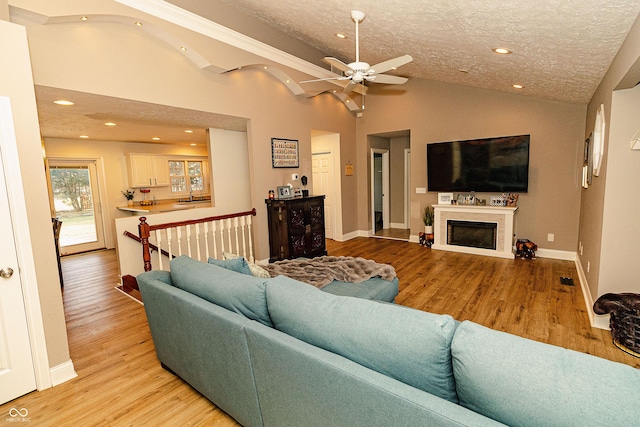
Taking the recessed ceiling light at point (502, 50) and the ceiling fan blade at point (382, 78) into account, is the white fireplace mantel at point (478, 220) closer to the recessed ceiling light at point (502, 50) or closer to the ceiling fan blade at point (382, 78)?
the recessed ceiling light at point (502, 50)

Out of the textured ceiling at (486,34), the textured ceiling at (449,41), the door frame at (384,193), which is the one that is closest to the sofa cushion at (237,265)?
the textured ceiling at (449,41)

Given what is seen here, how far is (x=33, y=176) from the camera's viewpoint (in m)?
2.23

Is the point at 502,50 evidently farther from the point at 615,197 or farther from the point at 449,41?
the point at 615,197

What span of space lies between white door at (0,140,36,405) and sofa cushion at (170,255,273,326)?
1018 mm

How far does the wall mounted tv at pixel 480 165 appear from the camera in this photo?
207 inches

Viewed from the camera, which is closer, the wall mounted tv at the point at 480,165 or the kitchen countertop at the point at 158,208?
the wall mounted tv at the point at 480,165

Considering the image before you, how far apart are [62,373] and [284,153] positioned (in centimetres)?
400

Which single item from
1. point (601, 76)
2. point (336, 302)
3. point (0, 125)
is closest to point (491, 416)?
point (336, 302)

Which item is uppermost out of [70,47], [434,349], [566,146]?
[70,47]

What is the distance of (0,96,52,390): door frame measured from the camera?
2.09 metres

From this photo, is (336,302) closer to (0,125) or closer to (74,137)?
(0,125)

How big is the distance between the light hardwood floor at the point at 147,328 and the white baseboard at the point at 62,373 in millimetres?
52

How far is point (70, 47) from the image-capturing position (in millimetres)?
2936

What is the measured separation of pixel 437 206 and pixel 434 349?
17.2ft
